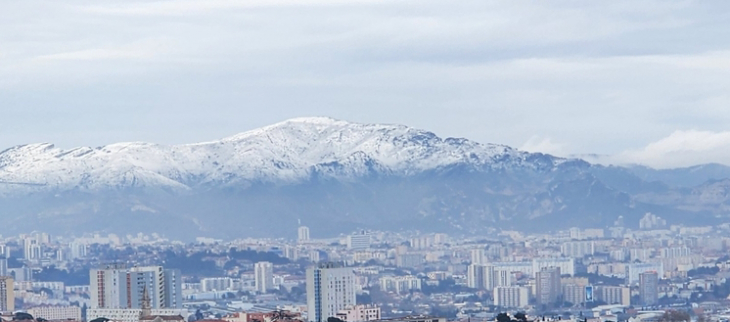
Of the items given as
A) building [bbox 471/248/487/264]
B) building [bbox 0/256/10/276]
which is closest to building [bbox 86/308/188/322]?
building [bbox 0/256/10/276]

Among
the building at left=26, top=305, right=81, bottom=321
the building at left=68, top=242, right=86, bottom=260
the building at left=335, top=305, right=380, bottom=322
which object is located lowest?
the building at left=26, top=305, right=81, bottom=321

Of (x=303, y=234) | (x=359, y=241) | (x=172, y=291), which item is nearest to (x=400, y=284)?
(x=172, y=291)

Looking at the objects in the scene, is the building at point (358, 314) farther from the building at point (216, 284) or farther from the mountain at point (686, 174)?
the mountain at point (686, 174)

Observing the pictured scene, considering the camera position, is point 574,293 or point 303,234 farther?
point 303,234

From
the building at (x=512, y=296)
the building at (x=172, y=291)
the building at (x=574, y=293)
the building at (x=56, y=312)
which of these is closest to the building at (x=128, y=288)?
the building at (x=172, y=291)

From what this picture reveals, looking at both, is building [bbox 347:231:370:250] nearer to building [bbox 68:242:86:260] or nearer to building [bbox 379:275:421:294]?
building [bbox 68:242:86:260]

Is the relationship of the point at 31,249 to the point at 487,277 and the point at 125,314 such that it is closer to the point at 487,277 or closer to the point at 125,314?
the point at 487,277

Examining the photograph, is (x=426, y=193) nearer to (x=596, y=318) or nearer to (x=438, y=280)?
(x=438, y=280)
